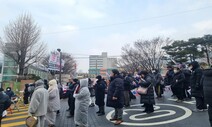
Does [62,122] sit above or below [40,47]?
below

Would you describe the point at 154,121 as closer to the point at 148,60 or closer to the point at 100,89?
the point at 100,89

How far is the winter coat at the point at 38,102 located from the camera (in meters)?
5.36

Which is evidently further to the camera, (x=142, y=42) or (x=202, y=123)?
(x=142, y=42)

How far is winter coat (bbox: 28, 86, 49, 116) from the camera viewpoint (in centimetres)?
536

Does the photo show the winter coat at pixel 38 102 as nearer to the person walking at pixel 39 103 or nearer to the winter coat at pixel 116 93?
the person walking at pixel 39 103

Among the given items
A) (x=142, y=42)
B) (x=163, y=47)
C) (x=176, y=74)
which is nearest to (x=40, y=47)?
(x=142, y=42)

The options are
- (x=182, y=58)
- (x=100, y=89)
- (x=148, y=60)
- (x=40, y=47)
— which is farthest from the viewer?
(x=148, y=60)

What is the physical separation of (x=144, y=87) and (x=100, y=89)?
211 cm

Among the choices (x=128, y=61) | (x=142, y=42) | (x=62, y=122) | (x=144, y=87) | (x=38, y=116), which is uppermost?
(x=142, y=42)

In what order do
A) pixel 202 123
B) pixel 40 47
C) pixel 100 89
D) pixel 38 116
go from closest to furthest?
pixel 38 116 → pixel 202 123 → pixel 100 89 → pixel 40 47

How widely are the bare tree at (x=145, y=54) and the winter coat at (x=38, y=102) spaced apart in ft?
105

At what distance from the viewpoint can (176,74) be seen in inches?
370

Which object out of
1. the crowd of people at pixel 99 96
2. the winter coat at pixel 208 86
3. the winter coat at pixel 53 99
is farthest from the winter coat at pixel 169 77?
the winter coat at pixel 53 99

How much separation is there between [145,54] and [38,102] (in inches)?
1337
